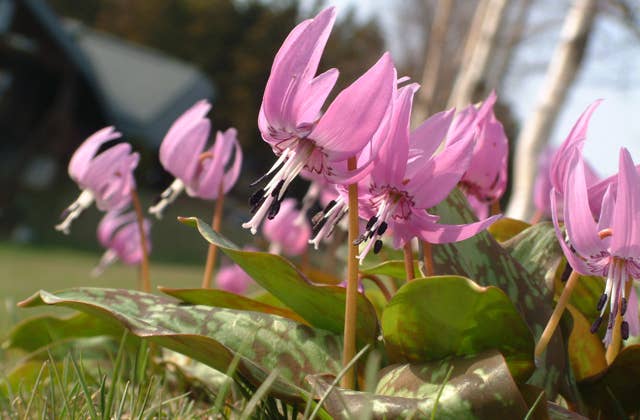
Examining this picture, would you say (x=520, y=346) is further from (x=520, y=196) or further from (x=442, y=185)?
(x=520, y=196)

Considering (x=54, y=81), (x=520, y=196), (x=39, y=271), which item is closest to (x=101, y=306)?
(x=520, y=196)

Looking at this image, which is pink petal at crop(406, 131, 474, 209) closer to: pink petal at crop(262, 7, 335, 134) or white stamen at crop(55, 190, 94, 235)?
pink petal at crop(262, 7, 335, 134)

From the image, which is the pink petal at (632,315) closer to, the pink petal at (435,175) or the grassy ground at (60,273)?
the pink petal at (435,175)

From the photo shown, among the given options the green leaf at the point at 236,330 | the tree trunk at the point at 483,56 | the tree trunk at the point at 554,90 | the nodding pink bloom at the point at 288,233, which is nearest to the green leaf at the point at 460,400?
the green leaf at the point at 236,330

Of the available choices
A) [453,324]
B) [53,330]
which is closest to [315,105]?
[453,324]

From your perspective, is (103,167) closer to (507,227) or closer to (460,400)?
(507,227)

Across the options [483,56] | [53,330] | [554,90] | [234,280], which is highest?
[483,56]
